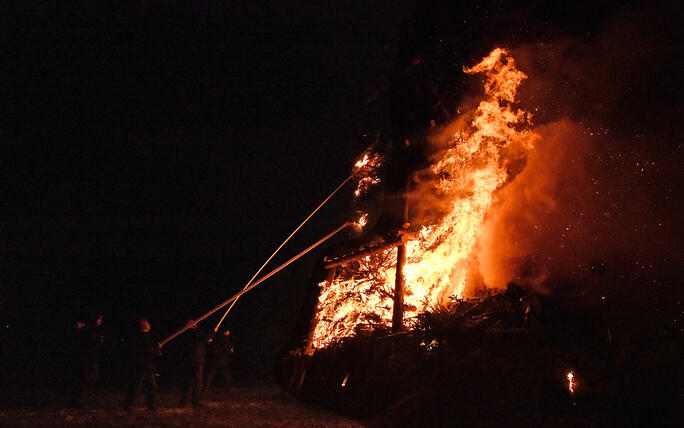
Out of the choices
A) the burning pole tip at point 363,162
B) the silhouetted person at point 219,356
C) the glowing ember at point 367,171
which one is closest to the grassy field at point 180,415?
the silhouetted person at point 219,356

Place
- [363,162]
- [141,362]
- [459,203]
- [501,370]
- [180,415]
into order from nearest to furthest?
1. [501,370]
2. [180,415]
3. [459,203]
4. [141,362]
5. [363,162]

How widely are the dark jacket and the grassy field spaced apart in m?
0.86

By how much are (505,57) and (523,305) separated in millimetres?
4687

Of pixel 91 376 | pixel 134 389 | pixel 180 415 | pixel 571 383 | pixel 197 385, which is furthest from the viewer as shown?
pixel 197 385

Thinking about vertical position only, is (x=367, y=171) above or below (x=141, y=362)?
above

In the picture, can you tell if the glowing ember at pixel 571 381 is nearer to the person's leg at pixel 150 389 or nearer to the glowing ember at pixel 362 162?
the glowing ember at pixel 362 162

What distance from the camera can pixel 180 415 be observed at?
9.16 meters

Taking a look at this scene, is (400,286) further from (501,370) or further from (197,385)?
(197,385)

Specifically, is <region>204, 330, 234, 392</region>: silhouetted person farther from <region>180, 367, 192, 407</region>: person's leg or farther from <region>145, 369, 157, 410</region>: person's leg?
<region>145, 369, 157, 410</region>: person's leg

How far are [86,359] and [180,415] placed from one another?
8.42 ft

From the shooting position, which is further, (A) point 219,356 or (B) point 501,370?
(A) point 219,356

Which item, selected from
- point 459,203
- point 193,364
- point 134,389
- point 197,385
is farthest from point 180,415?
point 459,203

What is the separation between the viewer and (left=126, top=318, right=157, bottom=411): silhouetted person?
9523 mm

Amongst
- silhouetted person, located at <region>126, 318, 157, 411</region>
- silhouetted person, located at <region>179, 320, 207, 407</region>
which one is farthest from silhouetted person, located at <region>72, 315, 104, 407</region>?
silhouetted person, located at <region>179, 320, 207, 407</region>
